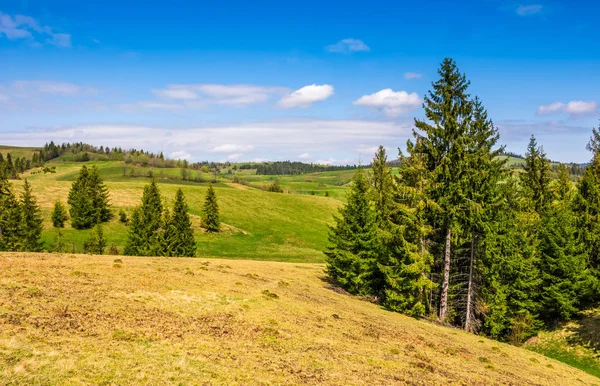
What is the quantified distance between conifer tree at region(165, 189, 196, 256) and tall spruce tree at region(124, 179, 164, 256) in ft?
4.94

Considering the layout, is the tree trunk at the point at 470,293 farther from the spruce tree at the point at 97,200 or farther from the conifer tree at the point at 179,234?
the spruce tree at the point at 97,200

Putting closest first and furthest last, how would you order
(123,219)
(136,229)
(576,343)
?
(576,343)
(136,229)
(123,219)

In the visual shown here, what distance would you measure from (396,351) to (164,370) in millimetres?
13064

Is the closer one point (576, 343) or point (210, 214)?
point (576, 343)

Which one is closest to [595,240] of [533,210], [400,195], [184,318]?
[533,210]

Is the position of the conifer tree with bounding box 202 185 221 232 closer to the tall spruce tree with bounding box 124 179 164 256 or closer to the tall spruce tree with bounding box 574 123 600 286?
the tall spruce tree with bounding box 124 179 164 256

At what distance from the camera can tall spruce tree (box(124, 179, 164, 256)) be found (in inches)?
2507

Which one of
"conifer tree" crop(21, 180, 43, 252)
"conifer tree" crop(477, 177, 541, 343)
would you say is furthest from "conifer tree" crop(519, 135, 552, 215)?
"conifer tree" crop(21, 180, 43, 252)

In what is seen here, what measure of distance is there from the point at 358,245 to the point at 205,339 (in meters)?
26.5

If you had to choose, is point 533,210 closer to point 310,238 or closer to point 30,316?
point 30,316

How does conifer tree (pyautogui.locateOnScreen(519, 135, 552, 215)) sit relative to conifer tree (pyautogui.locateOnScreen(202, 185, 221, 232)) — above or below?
above

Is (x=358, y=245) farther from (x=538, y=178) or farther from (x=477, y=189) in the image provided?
(x=538, y=178)

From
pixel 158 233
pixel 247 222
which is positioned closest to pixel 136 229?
pixel 158 233

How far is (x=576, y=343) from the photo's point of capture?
35.3m
